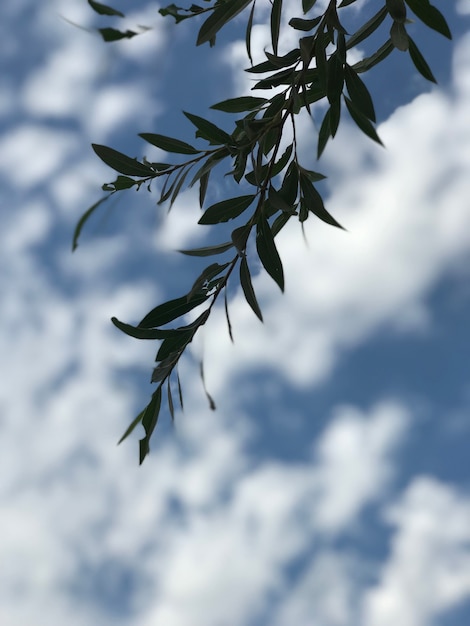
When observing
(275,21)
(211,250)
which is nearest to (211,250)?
(211,250)

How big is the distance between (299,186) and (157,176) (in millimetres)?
212

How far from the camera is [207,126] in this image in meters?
1.11

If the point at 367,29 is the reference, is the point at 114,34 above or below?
below

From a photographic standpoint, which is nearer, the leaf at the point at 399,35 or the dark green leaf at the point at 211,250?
the leaf at the point at 399,35

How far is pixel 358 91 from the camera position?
3.59 feet

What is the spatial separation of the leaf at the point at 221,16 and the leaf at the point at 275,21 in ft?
0.51

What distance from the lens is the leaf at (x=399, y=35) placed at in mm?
1044

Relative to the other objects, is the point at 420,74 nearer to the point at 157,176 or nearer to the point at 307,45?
the point at 307,45

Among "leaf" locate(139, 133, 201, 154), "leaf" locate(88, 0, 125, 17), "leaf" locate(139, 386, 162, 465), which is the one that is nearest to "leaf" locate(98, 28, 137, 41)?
"leaf" locate(88, 0, 125, 17)

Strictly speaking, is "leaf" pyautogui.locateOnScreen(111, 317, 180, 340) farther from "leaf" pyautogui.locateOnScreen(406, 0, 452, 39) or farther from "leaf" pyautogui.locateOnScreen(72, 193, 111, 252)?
"leaf" pyautogui.locateOnScreen(406, 0, 452, 39)

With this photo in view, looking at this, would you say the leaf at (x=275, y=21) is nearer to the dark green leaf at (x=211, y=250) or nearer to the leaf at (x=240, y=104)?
the leaf at (x=240, y=104)

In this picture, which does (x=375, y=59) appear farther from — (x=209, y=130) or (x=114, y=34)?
(x=114, y=34)

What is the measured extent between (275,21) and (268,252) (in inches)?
13.6

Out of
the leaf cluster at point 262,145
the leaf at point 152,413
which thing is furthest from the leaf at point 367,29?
the leaf at point 152,413
